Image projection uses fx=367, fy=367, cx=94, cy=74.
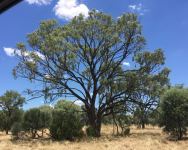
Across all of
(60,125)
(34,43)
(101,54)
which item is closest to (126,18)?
(101,54)

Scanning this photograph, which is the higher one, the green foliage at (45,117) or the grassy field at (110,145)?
the green foliage at (45,117)

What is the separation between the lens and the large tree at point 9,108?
60219 millimetres

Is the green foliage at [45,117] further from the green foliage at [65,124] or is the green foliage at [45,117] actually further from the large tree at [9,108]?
the large tree at [9,108]

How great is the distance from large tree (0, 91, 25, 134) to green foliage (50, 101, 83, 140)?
26040 millimetres

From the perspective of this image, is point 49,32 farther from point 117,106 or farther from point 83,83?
point 117,106

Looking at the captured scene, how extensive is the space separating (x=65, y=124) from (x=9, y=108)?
2948cm

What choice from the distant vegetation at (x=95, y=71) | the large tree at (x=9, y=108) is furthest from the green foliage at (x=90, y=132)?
the large tree at (x=9, y=108)

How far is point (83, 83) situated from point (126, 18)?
7726 mm

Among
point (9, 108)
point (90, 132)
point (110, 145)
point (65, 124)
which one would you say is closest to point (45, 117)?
point (65, 124)

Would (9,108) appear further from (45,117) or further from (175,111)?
(175,111)

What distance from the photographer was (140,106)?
36.5 metres

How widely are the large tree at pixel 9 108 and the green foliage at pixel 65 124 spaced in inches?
1025

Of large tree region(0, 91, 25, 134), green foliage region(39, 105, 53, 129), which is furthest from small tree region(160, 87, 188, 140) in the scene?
large tree region(0, 91, 25, 134)

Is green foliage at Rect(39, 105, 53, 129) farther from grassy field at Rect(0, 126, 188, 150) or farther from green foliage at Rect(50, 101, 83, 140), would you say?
grassy field at Rect(0, 126, 188, 150)
